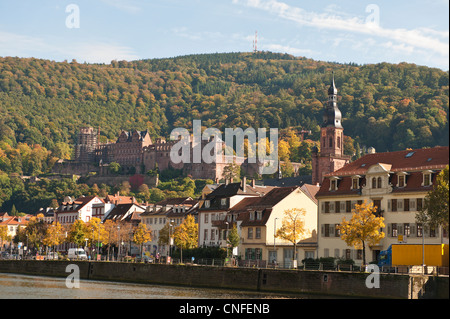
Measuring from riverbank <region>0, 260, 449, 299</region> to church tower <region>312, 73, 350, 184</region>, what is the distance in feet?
304

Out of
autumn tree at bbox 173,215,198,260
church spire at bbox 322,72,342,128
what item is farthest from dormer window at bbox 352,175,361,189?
church spire at bbox 322,72,342,128

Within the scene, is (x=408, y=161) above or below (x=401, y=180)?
above

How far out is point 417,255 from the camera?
71.1 m

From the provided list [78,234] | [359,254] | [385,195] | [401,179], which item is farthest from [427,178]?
[78,234]

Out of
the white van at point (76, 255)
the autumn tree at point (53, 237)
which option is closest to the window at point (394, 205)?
the white van at point (76, 255)

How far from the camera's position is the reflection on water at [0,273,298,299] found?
68.2 meters

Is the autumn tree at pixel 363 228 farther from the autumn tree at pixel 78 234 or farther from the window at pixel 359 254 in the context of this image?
the autumn tree at pixel 78 234

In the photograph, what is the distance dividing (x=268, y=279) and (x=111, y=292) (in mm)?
12845

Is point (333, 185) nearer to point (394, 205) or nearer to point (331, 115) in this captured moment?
point (394, 205)

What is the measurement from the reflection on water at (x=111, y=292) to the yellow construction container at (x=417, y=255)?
1059cm
